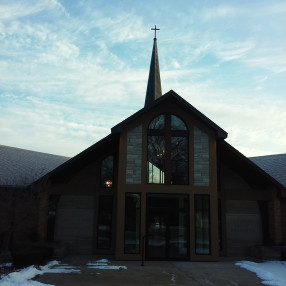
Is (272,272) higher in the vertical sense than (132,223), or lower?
lower

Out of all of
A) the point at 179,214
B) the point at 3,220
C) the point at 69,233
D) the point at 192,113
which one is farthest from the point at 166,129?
the point at 3,220

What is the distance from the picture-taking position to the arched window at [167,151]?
15.1m

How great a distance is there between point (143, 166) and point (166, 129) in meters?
1.99

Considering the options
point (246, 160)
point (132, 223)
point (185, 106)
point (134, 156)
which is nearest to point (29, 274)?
point (132, 223)

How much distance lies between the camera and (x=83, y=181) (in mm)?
17438

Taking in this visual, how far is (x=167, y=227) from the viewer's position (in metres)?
14.9

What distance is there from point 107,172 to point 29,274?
7864mm

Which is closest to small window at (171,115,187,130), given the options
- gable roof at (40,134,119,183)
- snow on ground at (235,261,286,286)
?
gable roof at (40,134,119,183)

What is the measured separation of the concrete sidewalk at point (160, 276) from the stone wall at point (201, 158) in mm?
3626

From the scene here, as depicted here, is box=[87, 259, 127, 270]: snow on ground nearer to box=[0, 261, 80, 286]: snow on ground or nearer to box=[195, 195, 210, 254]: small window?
box=[0, 261, 80, 286]: snow on ground

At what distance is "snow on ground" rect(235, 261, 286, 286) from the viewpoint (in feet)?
32.8

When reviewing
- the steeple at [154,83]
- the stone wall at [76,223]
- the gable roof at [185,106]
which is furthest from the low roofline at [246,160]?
the steeple at [154,83]

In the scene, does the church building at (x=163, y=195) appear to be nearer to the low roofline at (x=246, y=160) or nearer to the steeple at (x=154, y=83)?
the low roofline at (x=246, y=160)

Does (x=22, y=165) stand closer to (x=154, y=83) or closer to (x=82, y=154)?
(x=82, y=154)
